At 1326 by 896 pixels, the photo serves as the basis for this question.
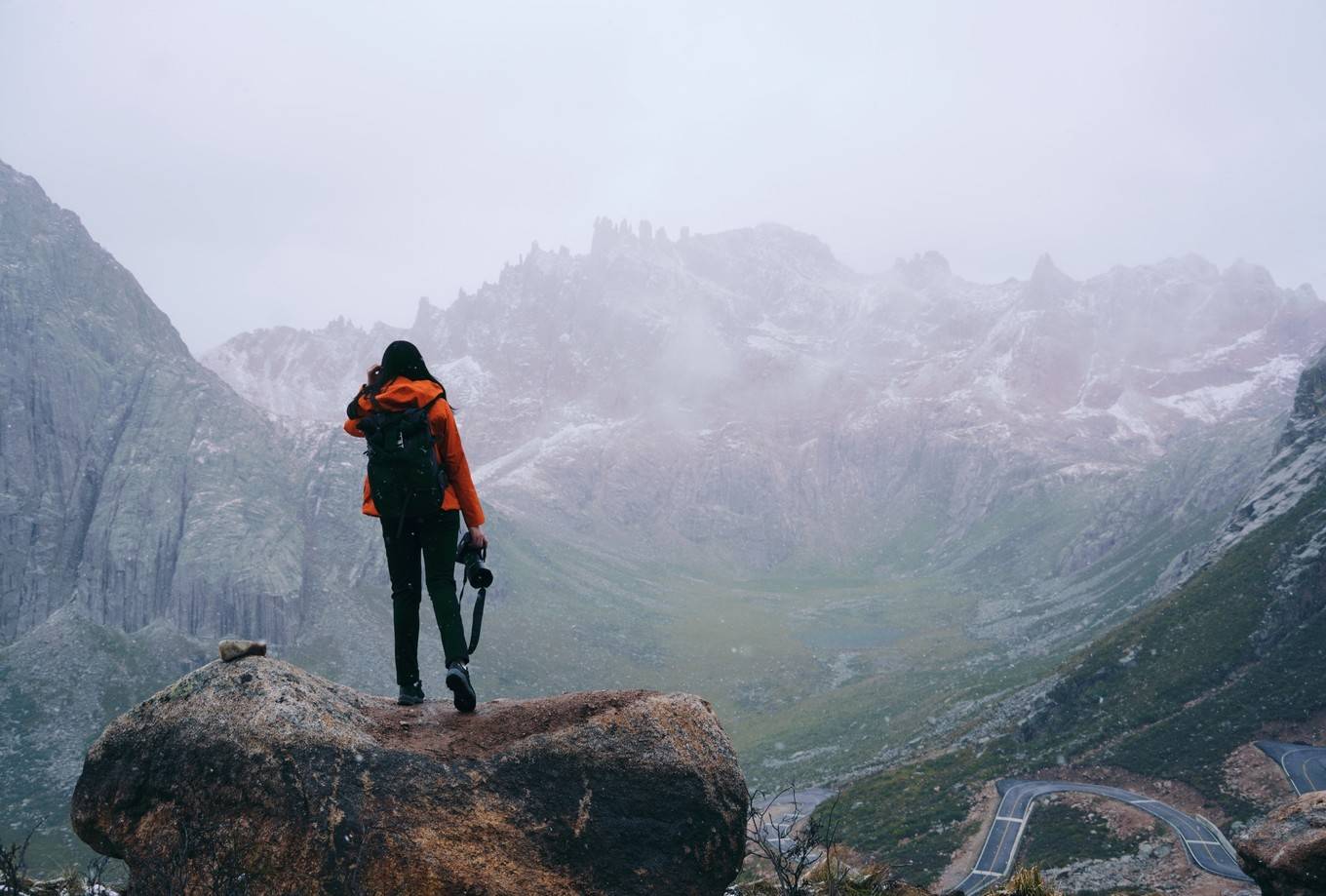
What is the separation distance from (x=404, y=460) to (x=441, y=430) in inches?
22.9

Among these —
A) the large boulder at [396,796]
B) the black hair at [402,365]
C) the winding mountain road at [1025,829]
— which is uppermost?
the black hair at [402,365]

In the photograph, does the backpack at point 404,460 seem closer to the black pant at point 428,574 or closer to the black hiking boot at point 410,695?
the black pant at point 428,574

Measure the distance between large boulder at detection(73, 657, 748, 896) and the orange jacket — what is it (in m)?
2.51

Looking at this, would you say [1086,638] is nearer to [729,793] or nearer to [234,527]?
[729,793]

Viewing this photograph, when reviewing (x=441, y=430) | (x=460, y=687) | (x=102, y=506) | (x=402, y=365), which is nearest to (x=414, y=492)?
(x=441, y=430)

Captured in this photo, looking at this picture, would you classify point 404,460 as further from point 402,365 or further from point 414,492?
point 402,365

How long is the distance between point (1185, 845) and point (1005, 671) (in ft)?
326

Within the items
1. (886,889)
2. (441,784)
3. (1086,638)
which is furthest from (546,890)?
(1086,638)

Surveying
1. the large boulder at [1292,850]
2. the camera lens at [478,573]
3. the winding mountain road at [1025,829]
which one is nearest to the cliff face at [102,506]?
the winding mountain road at [1025,829]

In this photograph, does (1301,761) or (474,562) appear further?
(1301,761)

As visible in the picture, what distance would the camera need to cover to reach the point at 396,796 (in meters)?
8.07

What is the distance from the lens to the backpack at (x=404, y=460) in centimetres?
948

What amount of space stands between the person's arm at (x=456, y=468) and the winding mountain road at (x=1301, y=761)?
76.1 m

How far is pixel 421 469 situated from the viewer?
31.2 feet
